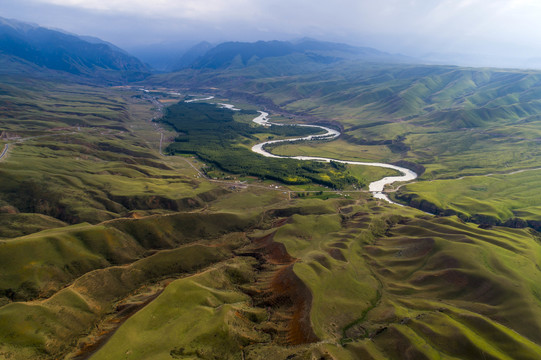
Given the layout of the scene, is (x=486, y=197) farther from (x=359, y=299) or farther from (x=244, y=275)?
(x=244, y=275)

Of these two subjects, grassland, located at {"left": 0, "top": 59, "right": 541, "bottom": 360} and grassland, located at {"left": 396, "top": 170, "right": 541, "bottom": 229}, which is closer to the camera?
grassland, located at {"left": 0, "top": 59, "right": 541, "bottom": 360}

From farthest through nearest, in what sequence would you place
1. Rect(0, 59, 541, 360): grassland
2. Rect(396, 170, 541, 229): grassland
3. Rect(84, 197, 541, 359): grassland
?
Rect(396, 170, 541, 229): grassland → Rect(0, 59, 541, 360): grassland → Rect(84, 197, 541, 359): grassland

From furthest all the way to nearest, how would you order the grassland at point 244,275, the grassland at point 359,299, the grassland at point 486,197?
the grassland at point 486,197 → the grassland at point 244,275 → the grassland at point 359,299

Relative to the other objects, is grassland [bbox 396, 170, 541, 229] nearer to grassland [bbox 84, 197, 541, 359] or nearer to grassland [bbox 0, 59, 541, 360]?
grassland [bbox 0, 59, 541, 360]

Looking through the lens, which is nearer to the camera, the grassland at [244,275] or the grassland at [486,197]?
the grassland at [244,275]

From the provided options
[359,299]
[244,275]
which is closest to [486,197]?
[359,299]

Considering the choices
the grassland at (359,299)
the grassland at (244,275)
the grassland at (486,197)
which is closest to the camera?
the grassland at (359,299)

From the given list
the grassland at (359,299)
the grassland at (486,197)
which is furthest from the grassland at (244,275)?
the grassland at (486,197)

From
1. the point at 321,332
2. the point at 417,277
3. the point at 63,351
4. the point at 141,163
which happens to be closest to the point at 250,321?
the point at 321,332

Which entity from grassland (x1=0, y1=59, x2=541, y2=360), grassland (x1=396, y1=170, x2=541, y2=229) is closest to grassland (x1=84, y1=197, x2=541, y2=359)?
grassland (x1=0, y1=59, x2=541, y2=360)

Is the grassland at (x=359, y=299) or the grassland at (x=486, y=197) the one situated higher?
the grassland at (x=359, y=299)

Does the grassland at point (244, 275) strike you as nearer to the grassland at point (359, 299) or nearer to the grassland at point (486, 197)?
the grassland at point (359, 299)
